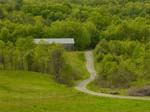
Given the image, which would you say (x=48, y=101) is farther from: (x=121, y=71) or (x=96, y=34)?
(x=96, y=34)

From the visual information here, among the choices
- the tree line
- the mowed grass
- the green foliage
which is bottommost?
the tree line

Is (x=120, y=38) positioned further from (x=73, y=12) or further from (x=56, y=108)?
(x=56, y=108)

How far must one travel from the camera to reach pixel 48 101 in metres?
48.7

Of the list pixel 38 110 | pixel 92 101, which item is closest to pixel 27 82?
pixel 92 101

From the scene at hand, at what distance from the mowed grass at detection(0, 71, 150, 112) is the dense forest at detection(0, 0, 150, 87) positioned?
57.2ft

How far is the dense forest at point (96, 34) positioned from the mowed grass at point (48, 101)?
1745cm

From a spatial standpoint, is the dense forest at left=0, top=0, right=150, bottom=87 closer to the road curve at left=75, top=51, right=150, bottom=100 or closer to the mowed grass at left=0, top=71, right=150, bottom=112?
the road curve at left=75, top=51, right=150, bottom=100

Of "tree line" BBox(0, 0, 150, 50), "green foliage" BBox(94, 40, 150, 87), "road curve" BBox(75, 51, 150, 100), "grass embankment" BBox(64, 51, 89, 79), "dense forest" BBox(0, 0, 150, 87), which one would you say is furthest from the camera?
"tree line" BBox(0, 0, 150, 50)

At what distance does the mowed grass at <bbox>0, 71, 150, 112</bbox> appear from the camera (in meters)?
44.3

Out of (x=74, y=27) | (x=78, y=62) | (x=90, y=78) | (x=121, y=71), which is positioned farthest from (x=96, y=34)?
(x=121, y=71)

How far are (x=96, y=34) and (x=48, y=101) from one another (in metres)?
90.9

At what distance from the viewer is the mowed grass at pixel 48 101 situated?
44.3 metres

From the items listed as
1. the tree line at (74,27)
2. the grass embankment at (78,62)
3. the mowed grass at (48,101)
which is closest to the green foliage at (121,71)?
the grass embankment at (78,62)

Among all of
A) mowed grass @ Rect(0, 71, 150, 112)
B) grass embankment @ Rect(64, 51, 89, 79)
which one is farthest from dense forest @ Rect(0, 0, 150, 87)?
mowed grass @ Rect(0, 71, 150, 112)
